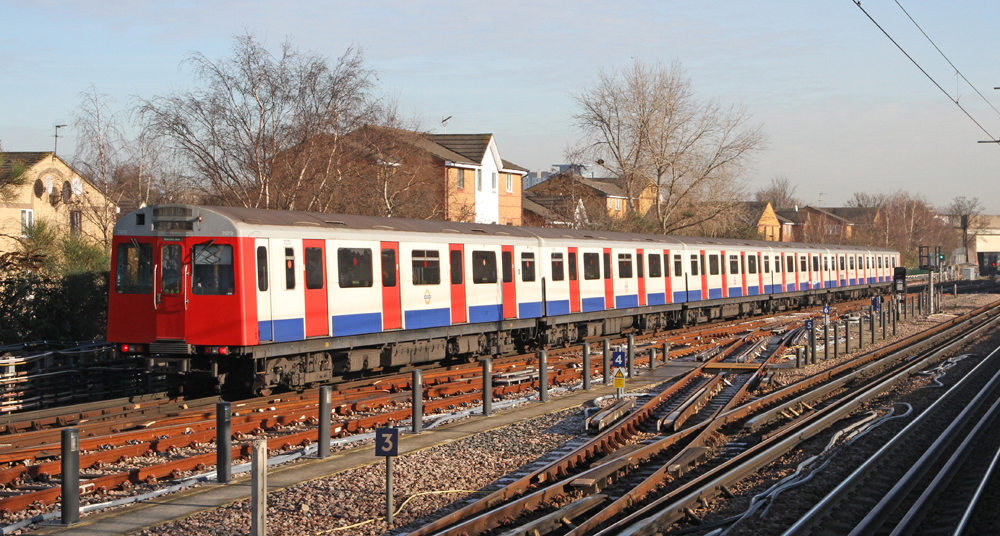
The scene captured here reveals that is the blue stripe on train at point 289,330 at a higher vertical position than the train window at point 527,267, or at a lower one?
lower

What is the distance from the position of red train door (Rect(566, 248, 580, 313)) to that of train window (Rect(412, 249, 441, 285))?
17.5 feet

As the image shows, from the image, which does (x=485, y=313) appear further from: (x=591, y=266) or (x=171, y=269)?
(x=171, y=269)

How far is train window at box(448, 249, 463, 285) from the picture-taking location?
18.0 metres

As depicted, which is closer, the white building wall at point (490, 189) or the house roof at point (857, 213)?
the white building wall at point (490, 189)

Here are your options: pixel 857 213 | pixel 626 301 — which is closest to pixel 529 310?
pixel 626 301

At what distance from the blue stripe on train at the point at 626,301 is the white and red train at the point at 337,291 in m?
0.06

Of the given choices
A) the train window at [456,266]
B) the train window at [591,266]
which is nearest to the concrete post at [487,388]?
the train window at [456,266]

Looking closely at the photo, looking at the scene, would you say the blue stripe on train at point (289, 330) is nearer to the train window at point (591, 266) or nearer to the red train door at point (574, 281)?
the red train door at point (574, 281)

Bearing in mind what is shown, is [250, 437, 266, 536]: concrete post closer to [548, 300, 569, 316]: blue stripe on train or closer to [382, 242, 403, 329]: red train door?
[382, 242, 403, 329]: red train door

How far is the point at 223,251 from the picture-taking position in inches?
531

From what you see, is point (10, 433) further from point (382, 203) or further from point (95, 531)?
point (382, 203)

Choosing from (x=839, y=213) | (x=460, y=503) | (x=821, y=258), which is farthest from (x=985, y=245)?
(x=460, y=503)

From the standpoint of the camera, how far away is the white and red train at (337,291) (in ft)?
44.4

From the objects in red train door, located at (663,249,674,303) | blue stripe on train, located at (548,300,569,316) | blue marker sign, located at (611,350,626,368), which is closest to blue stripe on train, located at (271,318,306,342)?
blue marker sign, located at (611,350,626,368)
